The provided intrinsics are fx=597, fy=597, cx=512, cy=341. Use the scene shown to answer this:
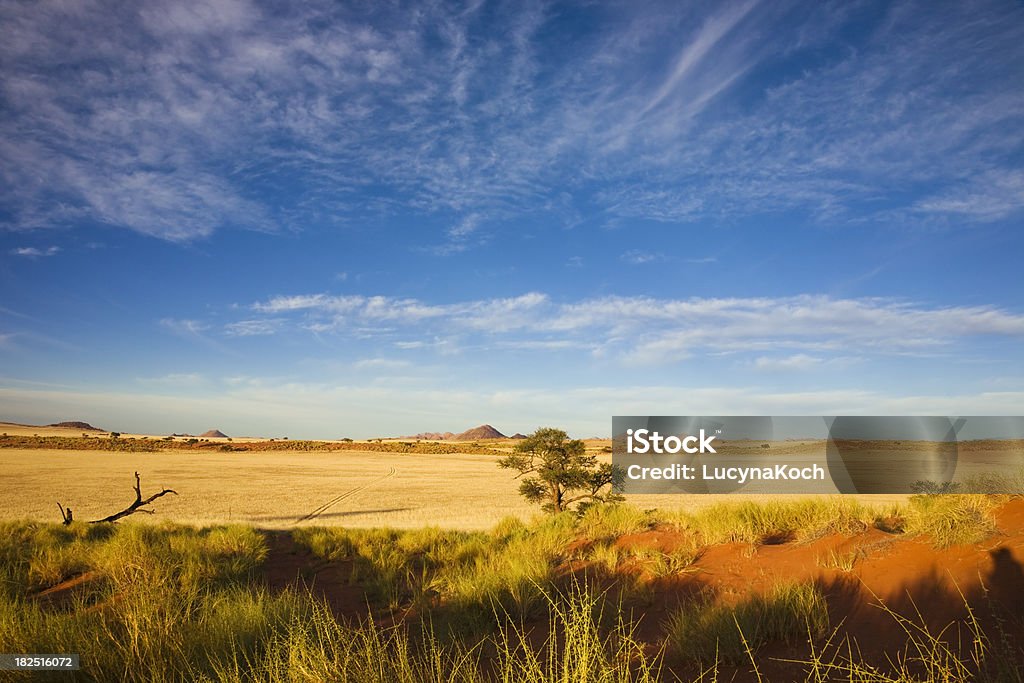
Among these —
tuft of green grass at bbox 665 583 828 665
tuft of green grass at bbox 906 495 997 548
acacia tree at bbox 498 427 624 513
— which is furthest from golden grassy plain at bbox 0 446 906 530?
tuft of green grass at bbox 665 583 828 665

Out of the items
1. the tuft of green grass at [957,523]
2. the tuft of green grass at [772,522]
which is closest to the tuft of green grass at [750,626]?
the tuft of green grass at [957,523]

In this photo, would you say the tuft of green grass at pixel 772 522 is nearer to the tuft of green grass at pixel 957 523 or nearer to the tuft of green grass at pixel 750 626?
the tuft of green grass at pixel 957 523

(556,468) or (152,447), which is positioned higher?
(556,468)

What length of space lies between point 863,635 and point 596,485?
50.3ft

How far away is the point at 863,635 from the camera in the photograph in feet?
19.4

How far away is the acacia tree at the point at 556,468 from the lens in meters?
20.6

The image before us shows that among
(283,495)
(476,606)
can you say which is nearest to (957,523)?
(476,606)

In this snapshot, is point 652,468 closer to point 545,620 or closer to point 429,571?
point 429,571

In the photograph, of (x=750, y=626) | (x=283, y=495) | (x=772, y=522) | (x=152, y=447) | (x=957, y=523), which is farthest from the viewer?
(x=152, y=447)

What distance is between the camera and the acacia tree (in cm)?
2062

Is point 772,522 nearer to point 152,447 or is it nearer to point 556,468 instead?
point 556,468

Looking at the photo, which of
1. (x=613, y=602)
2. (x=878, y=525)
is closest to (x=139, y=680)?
(x=613, y=602)

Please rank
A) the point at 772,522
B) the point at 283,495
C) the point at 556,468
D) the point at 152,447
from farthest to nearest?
the point at 152,447 → the point at 283,495 → the point at 556,468 → the point at 772,522

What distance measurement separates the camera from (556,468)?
68.2 feet
